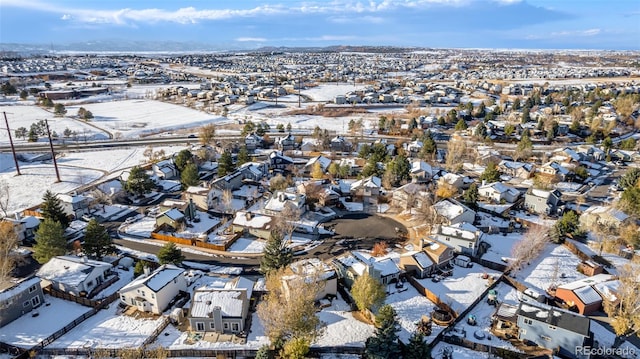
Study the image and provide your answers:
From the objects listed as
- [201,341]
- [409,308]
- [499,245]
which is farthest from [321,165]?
[201,341]

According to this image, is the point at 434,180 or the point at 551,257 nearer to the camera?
the point at 551,257

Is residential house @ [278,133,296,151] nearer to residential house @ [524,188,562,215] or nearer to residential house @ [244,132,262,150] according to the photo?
residential house @ [244,132,262,150]

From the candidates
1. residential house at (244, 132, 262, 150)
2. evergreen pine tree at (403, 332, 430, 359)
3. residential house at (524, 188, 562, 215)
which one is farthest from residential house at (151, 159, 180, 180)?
residential house at (524, 188, 562, 215)

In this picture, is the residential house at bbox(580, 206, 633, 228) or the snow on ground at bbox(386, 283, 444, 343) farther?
the residential house at bbox(580, 206, 633, 228)

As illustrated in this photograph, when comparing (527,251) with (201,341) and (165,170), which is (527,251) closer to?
(201,341)

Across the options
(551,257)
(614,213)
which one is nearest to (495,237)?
(551,257)

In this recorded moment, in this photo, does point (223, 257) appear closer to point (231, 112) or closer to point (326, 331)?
point (326, 331)

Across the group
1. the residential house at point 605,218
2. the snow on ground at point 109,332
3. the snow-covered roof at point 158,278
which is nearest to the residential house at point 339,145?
the residential house at point 605,218
